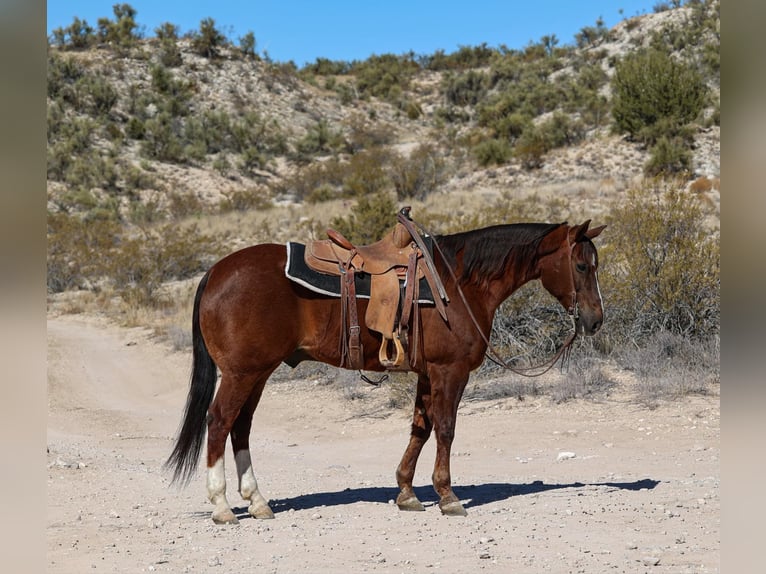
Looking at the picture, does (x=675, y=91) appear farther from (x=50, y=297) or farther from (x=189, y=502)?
(x=189, y=502)

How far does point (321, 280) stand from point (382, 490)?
91.6 inches

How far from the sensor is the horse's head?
6.51 metres

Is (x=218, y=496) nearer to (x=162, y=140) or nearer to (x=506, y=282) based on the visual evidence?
(x=506, y=282)

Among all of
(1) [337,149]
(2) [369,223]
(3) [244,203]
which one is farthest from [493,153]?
(2) [369,223]

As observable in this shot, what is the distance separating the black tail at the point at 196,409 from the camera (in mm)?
6586

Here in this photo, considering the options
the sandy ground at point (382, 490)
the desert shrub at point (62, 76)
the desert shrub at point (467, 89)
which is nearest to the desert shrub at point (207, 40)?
the desert shrub at point (62, 76)

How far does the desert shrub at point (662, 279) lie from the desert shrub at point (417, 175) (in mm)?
16246

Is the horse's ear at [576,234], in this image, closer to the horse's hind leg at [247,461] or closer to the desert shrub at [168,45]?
the horse's hind leg at [247,461]
